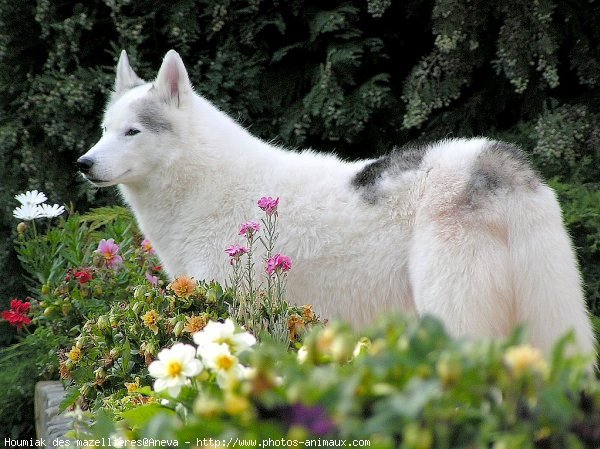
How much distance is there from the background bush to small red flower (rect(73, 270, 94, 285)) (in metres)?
1.72

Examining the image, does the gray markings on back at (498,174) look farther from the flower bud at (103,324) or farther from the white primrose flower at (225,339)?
the white primrose flower at (225,339)

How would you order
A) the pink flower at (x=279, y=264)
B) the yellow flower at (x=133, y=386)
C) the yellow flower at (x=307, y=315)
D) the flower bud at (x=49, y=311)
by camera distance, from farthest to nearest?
the flower bud at (x=49, y=311)
the yellow flower at (x=307, y=315)
the pink flower at (x=279, y=264)
the yellow flower at (x=133, y=386)

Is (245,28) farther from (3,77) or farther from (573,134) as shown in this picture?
(573,134)

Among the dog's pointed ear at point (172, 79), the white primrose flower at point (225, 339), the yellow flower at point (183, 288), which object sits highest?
the dog's pointed ear at point (172, 79)

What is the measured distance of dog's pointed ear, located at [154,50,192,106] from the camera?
441cm

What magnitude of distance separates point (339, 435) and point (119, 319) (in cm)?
252

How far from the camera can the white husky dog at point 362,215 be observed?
3510mm

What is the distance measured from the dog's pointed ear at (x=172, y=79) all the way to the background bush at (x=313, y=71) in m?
1.94

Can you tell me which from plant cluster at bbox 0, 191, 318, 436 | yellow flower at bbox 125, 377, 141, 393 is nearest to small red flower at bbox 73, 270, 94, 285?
plant cluster at bbox 0, 191, 318, 436

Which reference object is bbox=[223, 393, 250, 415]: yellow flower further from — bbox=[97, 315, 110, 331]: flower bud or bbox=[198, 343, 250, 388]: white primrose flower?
bbox=[97, 315, 110, 331]: flower bud

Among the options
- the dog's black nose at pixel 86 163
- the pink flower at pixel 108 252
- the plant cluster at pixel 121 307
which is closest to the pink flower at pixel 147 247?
the plant cluster at pixel 121 307

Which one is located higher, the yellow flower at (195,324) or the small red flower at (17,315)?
the yellow flower at (195,324)

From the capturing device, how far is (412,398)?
1265mm

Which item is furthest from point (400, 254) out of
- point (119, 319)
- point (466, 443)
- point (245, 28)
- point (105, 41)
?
point (105, 41)
